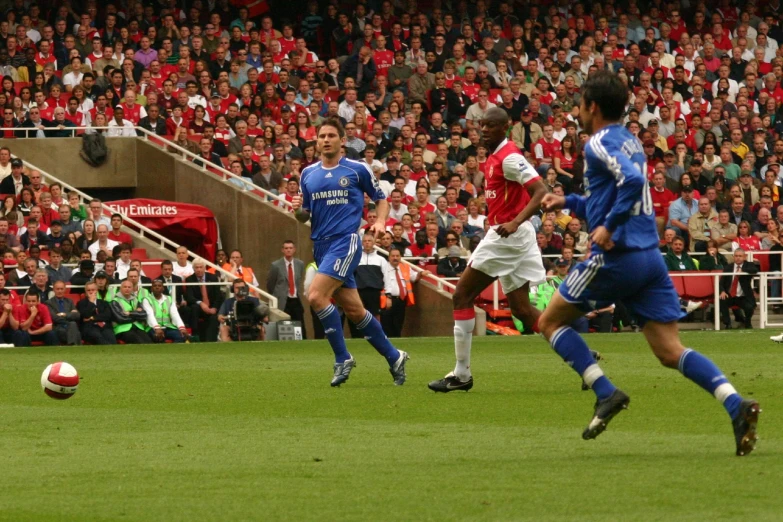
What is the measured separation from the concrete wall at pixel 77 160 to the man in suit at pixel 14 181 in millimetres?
2269

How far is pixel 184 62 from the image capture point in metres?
28.1

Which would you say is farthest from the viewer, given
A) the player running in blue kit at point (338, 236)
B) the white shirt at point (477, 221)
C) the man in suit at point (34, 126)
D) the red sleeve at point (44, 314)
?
the man in suit at point (34, 126)

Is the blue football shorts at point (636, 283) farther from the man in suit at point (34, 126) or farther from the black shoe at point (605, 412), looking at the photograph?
the man in suit at point (34, 126)

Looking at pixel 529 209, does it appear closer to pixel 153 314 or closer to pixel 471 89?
pixel 153 314

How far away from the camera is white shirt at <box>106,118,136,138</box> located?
27.7m

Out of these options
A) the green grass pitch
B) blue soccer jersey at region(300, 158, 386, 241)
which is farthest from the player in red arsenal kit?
blue soccer jersey at region(300, 158, 386, 241)

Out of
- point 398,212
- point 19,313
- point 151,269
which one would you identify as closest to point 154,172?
point 151,269

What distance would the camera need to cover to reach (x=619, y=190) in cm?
763

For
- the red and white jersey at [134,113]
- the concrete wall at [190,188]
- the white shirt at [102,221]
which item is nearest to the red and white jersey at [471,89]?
the concrete wall at [190,188]

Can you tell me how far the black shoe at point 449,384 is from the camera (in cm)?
1185

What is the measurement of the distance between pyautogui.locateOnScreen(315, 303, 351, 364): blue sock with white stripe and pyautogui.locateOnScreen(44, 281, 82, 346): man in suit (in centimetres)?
978

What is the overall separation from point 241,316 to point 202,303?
0.83m

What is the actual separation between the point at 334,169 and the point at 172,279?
37.5 ft

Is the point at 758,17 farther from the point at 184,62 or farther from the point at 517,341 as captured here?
the point at 517,341
